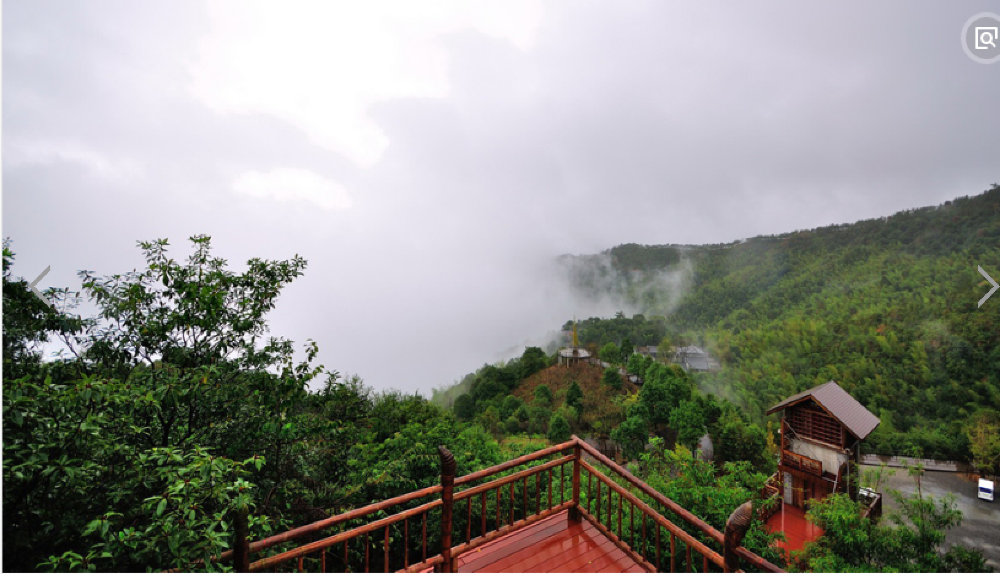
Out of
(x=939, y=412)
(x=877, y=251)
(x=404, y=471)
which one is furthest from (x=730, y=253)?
(x=404, y=471)

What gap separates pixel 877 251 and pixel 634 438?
82.0 ft

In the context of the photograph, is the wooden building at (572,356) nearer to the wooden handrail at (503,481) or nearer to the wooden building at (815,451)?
the wooden building at (815,451)

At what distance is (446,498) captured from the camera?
2521mm

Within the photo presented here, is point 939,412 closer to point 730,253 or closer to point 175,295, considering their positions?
point 175,295

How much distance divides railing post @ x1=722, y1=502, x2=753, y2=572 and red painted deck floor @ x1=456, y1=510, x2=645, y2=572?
105 cm

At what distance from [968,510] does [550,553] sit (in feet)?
44.5

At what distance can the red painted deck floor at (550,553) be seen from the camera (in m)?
2.74

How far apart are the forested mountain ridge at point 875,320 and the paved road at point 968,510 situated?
40.9 inches

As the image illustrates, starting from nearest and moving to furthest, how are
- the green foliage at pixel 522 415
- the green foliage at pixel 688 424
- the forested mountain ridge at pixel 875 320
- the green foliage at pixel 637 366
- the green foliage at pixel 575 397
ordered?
the green foliage at pixel 688 424, the forested mountain ridge at pixel 875 320, the green foliage at pixel 522 415, the green foliage at pixel 575 397, the green foliage at pixel 637 366

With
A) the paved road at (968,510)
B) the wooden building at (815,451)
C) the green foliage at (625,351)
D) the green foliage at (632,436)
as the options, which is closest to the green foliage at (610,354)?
the green foliage at (625,351)

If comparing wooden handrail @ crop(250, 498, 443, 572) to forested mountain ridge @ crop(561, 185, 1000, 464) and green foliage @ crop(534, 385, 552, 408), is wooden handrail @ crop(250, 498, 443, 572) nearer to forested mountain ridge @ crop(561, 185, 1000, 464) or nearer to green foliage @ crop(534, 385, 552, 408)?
forested mountain ridge @ crop(561, 185, 1000, 464)

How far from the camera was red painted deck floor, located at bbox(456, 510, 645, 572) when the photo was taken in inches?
108

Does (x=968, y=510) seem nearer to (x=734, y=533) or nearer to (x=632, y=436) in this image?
(x=632, y=436)

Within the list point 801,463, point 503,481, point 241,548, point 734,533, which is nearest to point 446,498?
point 503,481
